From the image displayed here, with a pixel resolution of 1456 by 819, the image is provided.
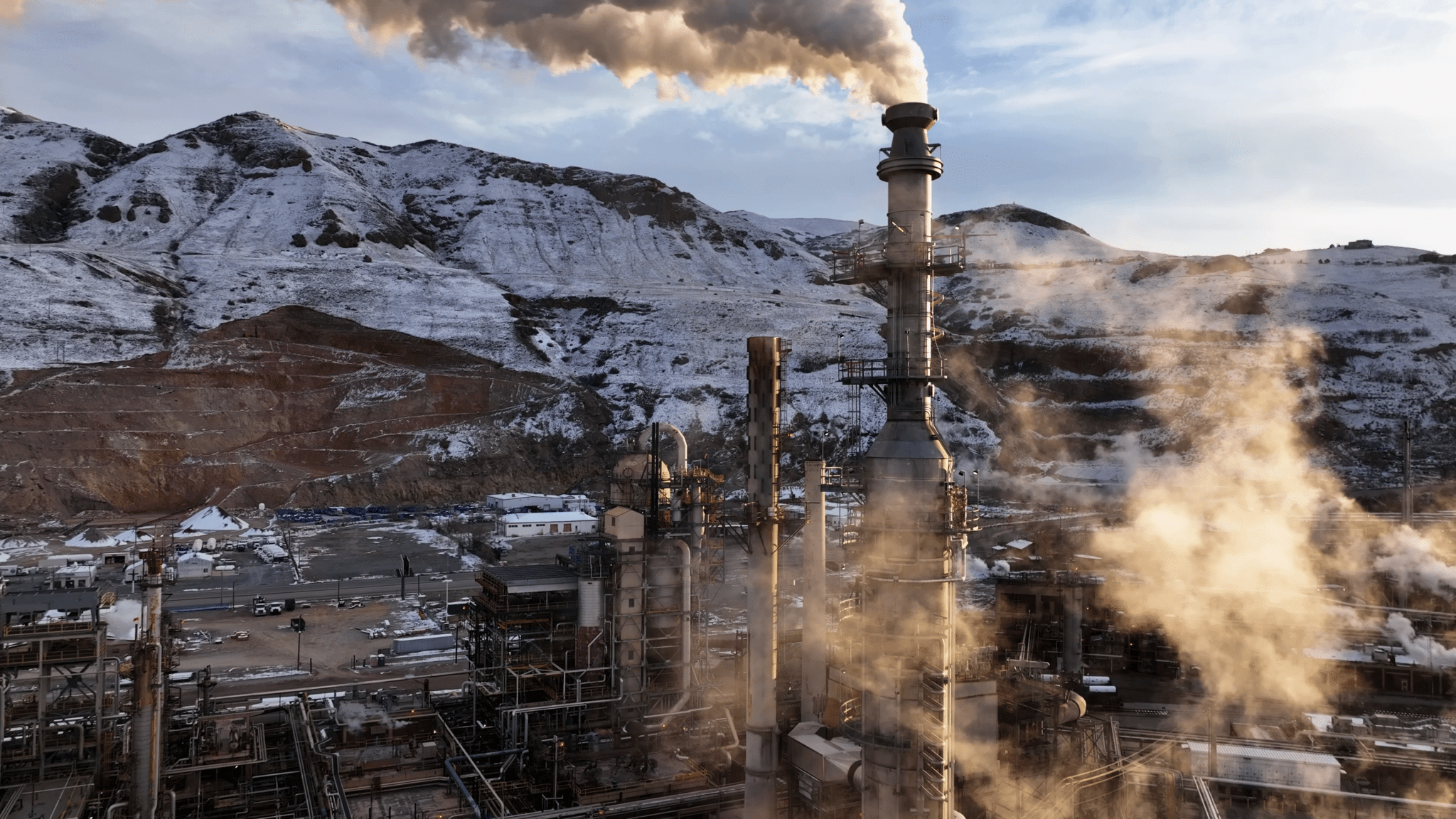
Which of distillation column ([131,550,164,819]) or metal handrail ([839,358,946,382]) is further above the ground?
metal handrail ([839,358,946,382])

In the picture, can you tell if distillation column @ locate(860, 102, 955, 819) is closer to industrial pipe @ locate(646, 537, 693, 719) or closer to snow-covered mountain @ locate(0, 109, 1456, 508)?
industrial pipe @ locate(646, 537, 693, 719)

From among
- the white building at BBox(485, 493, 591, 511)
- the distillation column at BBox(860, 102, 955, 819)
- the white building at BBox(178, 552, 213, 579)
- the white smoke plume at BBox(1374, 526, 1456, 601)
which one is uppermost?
the distillation column at BBox(860, 102, 955, 819)

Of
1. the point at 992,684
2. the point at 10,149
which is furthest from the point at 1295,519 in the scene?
the point at 10,149

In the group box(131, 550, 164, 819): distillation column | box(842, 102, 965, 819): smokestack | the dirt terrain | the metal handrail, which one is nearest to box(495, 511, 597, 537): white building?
the dirt terrain

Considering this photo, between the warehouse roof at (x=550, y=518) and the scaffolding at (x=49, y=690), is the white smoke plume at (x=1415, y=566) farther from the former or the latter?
the scaffolding at (x=49, y=690)

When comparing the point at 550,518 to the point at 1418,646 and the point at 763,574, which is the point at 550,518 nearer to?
the point at 1418,646

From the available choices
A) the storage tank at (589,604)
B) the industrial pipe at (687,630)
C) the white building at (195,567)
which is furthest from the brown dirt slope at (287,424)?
the industrial pipe at (687,630)
